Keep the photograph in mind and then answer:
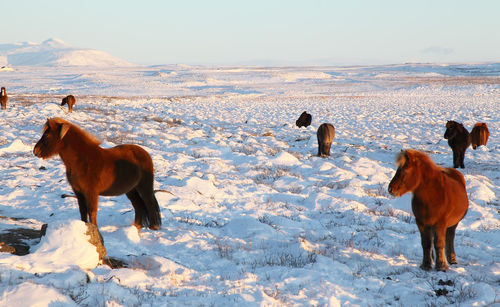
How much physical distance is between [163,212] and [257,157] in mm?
6288

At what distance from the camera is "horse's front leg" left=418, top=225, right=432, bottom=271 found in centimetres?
493

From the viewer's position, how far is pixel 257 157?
13039mm

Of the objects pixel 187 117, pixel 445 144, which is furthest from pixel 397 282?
pixel 187 117

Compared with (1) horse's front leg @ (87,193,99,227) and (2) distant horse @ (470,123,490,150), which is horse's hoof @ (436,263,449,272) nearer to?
(1) horse's front leg @ (87,193,99,227)

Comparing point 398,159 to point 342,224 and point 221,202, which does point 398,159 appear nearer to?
point 342,224

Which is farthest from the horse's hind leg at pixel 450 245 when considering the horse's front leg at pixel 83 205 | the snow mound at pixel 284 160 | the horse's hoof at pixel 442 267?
the snow mound at pixel 284 160

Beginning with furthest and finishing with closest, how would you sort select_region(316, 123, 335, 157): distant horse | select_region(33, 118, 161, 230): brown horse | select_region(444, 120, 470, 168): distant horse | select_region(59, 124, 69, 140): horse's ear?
1. select_region(316, 123, 335, 157): distant horse
2. select_region(444, 120, 470, 168): distant horse
3. select_region(33, 118, 161, 230): brown horse
4. select_region(59, 124, 69, 140): horse's ear

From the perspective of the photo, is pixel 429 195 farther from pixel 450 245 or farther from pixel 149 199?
pixel 149 199

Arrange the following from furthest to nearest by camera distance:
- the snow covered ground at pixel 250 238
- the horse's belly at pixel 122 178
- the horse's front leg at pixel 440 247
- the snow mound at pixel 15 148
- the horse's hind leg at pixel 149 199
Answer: the snow mound at pixel 15 148
the horse's hind leg at pixel 149 199
the horse's belly at pixel 122 178
the horse's front leg at pixel 440 247
the snow covered ground at pixel 250 238

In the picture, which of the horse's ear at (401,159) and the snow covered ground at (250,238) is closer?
the snow covered ground at (250,238)

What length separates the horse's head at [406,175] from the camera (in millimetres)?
4746

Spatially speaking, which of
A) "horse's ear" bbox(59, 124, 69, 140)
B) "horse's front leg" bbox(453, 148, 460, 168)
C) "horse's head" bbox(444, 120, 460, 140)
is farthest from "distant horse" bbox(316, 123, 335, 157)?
"horse's ear" bbox(59, 124, 69, 140)

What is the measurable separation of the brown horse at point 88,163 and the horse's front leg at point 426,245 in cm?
382

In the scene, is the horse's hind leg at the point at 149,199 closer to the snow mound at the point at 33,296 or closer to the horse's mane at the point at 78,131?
the horse's mane at the point at 78,131
